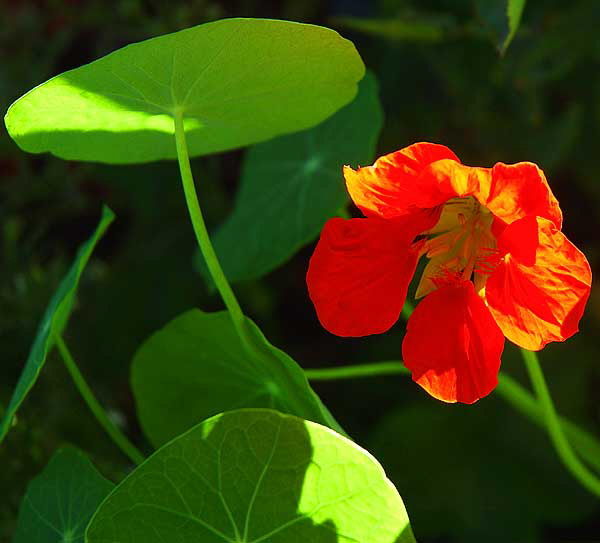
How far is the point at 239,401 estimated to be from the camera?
2.92ft

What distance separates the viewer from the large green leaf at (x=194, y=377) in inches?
33.1

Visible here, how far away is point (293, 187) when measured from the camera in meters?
1.15

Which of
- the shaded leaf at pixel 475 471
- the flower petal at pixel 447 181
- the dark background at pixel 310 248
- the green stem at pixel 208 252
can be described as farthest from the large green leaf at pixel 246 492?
the shaded leaf at pixel 475 471

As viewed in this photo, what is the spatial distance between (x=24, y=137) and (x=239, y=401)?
12.7 inches

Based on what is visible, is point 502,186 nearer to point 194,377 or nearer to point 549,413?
point 549,413

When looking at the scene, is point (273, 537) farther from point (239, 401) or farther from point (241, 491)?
point (239, 401)

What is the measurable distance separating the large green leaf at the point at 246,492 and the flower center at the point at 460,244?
0.70 ft

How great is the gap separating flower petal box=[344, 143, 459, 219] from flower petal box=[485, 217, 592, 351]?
0.08 metres

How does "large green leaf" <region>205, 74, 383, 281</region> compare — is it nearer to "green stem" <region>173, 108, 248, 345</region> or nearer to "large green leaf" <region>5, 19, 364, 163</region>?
"large green leaf" <region>5, 19, 364, 163</region>

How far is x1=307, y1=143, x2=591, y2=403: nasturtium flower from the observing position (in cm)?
65

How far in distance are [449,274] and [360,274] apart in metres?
0.09

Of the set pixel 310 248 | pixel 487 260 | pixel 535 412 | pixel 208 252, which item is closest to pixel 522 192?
pixel 487 260

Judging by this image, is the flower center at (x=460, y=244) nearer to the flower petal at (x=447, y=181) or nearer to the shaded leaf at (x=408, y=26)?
the flower petal at (x=447, y=181)

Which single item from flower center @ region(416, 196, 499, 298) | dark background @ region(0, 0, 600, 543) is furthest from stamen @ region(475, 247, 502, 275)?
dark background @ region(0, 0, 600, 543)
